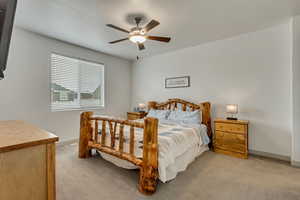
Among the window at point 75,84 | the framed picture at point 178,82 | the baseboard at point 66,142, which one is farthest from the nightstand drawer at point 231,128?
the baseboard at point 66,142

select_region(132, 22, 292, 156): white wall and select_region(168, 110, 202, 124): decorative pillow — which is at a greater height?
select_region(132, 22, 292, 156): white wall

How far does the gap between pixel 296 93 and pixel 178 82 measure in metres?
2.57

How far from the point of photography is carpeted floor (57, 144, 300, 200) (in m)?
1.95

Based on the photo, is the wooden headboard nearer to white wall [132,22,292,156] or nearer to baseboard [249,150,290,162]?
white wall [132,22,292,156]

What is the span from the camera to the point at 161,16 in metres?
2.68

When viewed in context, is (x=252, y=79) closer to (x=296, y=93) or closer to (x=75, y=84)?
(x=296, y=93)

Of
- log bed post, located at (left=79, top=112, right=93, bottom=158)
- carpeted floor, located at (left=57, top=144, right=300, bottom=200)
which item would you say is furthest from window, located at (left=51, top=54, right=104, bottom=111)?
carpeted floor, located at (left=57, top=144, right=300, bottom=200)

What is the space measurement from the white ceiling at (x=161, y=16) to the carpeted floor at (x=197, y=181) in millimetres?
2703

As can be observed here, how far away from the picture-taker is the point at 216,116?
3840 mm

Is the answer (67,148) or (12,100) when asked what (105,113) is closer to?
(67,148)

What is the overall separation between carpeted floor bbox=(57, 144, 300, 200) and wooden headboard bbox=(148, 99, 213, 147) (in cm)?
98

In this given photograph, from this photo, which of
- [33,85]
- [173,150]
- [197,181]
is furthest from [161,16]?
[33,85]

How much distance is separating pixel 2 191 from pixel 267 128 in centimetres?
408

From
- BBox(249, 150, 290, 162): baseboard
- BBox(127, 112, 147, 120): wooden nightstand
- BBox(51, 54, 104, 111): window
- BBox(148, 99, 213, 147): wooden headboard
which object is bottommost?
BBox(249, 150, 290, 162): baseboard
